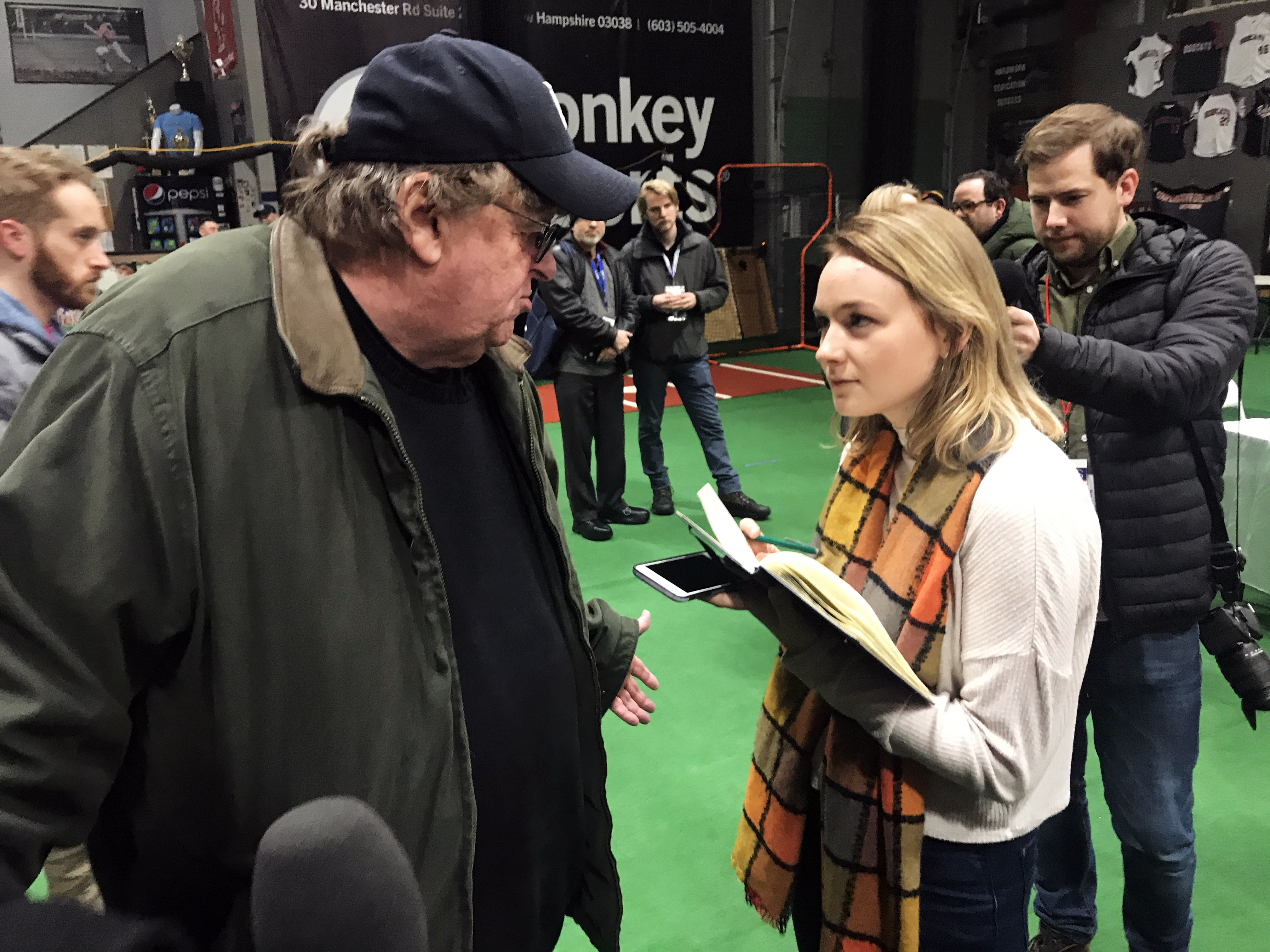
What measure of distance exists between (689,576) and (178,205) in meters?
10.6

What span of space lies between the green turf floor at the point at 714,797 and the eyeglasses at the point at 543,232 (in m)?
1.93

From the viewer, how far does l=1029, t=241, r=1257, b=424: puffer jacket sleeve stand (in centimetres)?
192

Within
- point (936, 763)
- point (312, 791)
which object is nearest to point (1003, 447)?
point (936, 763)

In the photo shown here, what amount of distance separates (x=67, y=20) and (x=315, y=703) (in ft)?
44.9

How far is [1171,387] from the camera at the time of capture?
1933 mm

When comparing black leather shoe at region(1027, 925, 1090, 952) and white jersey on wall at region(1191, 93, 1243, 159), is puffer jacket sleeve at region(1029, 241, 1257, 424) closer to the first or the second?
black leather shoe at region(1027, 925, 1090, 952)

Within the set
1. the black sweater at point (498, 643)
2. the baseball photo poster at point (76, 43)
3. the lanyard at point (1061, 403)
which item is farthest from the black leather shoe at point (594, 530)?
the baseball photo poster at point (76, 43)

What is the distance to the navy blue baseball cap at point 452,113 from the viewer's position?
3.93 feet

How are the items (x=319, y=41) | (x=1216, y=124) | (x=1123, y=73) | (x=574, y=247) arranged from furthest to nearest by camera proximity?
(x=1123, y=73) < (x=1216, y=124) < (x=319, y=41) < (x=574, y=247)

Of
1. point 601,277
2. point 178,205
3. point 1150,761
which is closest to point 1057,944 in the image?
point 1150,761

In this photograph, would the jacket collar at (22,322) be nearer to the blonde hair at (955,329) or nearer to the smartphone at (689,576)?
the smartphone at (689,576)

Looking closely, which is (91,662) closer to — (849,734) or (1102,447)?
(849,734)

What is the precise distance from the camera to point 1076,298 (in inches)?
90.4

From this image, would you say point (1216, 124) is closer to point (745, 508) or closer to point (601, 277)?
point (745, 508)
